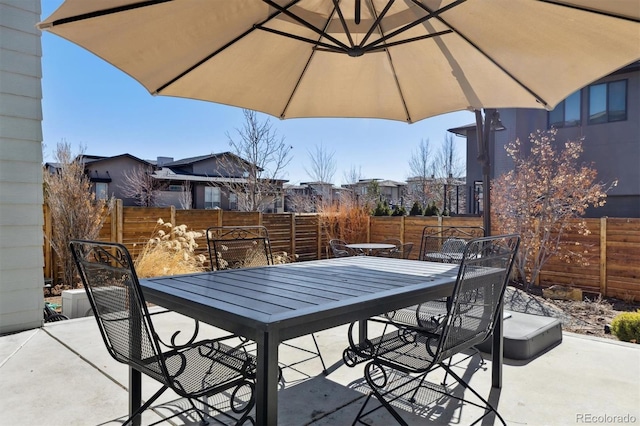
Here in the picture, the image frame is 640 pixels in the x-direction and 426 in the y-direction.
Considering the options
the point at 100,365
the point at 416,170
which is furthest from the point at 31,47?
the point at 416,170

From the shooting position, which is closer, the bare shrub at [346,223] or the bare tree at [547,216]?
the bare tree at [547,216]

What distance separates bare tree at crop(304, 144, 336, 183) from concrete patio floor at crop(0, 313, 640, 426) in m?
14.6

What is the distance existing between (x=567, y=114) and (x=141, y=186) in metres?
16.4

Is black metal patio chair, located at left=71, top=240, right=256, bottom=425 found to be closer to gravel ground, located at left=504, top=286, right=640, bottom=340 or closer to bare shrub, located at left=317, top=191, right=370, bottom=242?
gravel ground, located at left=504, top=286, right=640, bottom=340

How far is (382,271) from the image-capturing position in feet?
8.88

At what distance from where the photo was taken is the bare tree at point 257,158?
11.7 metres

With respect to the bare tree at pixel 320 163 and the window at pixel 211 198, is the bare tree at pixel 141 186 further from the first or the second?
the bare tree at pixel 320 163

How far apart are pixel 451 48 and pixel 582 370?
8.13ft

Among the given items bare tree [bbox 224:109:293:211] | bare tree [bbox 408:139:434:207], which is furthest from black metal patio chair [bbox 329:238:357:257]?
bare tree [bbox 408:139:434:207]

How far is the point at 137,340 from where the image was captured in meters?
1.69

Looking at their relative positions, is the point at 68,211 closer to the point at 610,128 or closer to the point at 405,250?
the point at 405,250

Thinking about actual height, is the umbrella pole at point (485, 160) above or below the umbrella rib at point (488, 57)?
below

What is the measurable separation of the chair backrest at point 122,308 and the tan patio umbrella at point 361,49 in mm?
1273

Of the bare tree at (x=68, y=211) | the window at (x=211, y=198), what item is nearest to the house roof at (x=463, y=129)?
the bare tree at (x=68, y=211)
